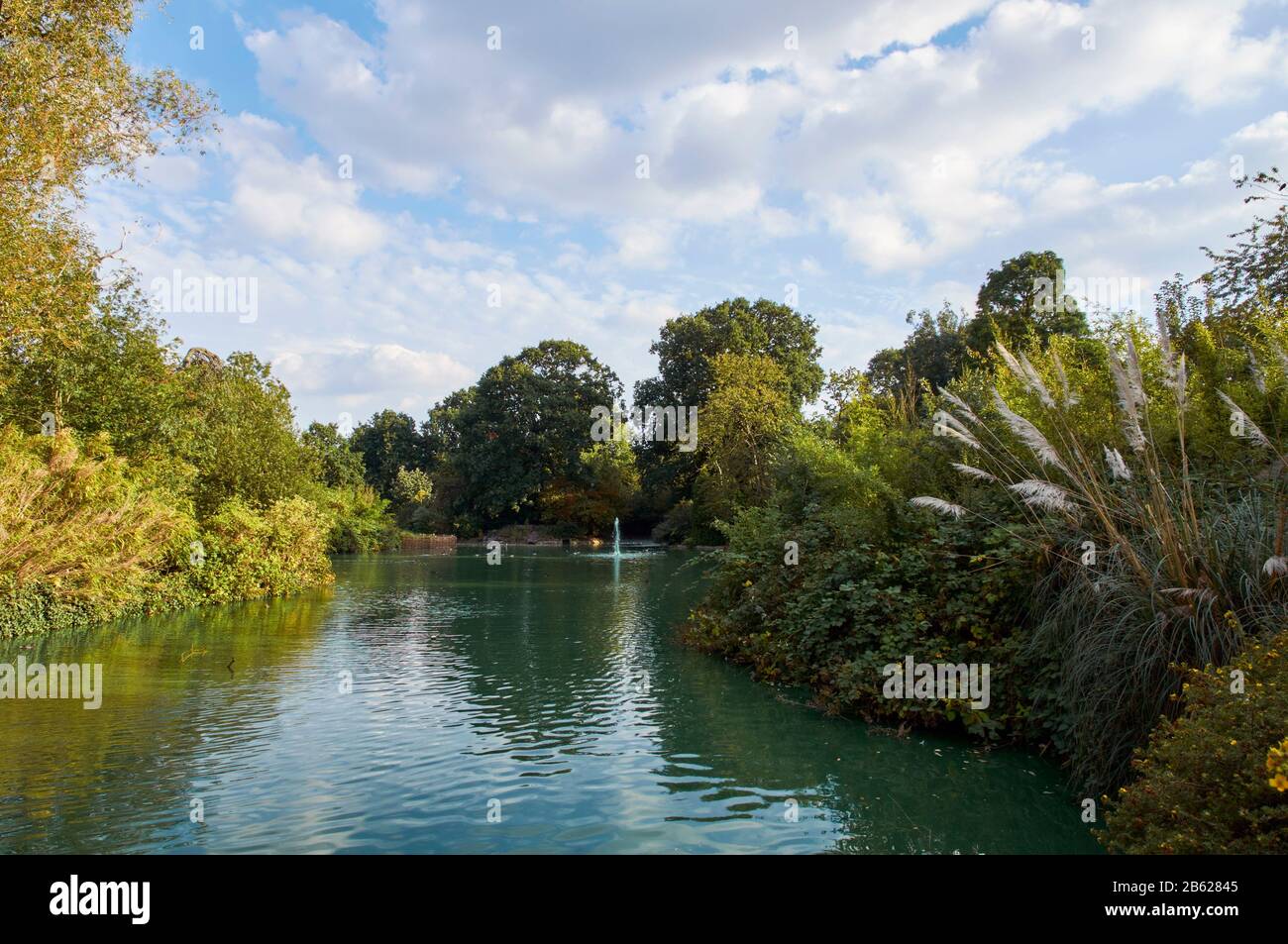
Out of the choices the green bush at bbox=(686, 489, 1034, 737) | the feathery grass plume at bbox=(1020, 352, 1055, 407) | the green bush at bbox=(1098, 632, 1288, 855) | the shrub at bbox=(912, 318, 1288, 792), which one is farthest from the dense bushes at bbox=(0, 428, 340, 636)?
the green bush at bbox=(1098, 632, 1288, 855)

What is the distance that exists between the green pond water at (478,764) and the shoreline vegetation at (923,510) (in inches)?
34.5

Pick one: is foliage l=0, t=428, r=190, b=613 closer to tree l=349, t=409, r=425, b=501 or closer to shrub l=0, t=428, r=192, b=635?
shrub l=0, t=428, r=192, b=635

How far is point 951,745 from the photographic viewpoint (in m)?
7.60

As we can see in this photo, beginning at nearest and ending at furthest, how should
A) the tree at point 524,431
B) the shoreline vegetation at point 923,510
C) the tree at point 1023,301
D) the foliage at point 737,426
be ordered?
the shoreline vegetation at point 923,510, the foliage at point 737,426, the tree at point 1023,301, the tree at point 524,431

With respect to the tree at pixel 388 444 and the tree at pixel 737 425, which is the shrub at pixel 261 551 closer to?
the tree at pixel 737 425

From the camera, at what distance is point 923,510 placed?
374 inches

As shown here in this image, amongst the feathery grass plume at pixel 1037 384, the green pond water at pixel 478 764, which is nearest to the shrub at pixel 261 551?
the green pond water at pixel 478 764

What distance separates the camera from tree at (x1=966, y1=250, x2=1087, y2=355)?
3769cm

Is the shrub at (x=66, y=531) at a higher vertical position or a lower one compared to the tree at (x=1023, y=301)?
lower

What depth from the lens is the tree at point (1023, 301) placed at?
37688 millimetres

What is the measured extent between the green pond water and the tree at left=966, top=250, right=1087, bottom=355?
31164 millimetres

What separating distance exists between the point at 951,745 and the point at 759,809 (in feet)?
8.48

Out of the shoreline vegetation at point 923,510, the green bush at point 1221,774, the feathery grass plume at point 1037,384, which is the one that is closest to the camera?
the green bush at point 1221,774
